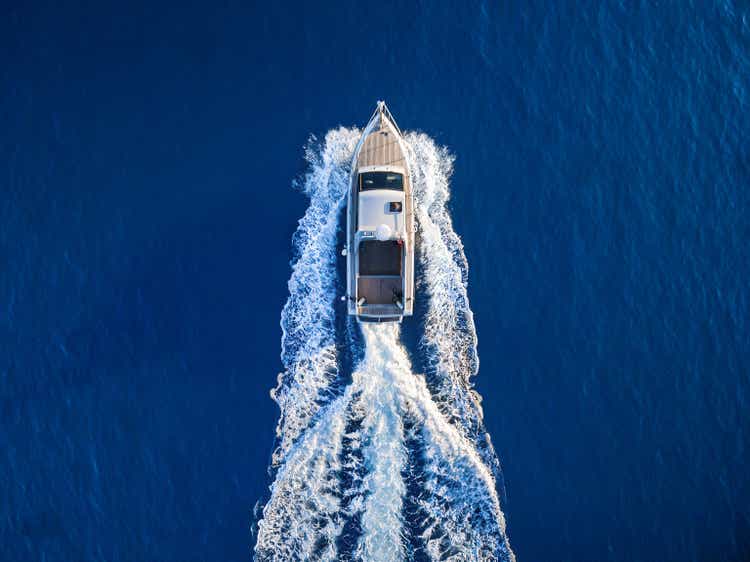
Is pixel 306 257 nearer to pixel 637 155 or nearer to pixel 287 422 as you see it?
pixel 287 422

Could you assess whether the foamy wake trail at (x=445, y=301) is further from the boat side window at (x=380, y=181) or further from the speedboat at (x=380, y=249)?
the boat side window at (x=380, y=181)

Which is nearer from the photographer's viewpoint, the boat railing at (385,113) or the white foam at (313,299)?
the white foam at (313,299)

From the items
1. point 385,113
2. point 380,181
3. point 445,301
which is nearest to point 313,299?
point 445,301

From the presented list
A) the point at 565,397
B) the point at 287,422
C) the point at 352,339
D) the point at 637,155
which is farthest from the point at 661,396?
the point at 287,422

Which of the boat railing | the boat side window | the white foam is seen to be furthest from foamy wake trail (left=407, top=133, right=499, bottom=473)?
the white foam

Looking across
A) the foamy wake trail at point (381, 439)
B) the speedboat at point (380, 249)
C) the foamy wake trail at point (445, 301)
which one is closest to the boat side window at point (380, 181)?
the speedboat at point (380, 249)

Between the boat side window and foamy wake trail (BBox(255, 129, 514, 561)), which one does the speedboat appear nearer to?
the boat side window

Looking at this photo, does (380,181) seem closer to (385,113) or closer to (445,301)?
(385,113)

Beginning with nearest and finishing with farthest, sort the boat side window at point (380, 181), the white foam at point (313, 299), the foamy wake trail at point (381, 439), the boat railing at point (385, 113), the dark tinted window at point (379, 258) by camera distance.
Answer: the foamy wake trail at point (381, 439)
the dark tinted window at point (379, 258)
the boat side window at point (380, 181)
the white foam at point (313, 299)
the boat railing at point (385, 113)
